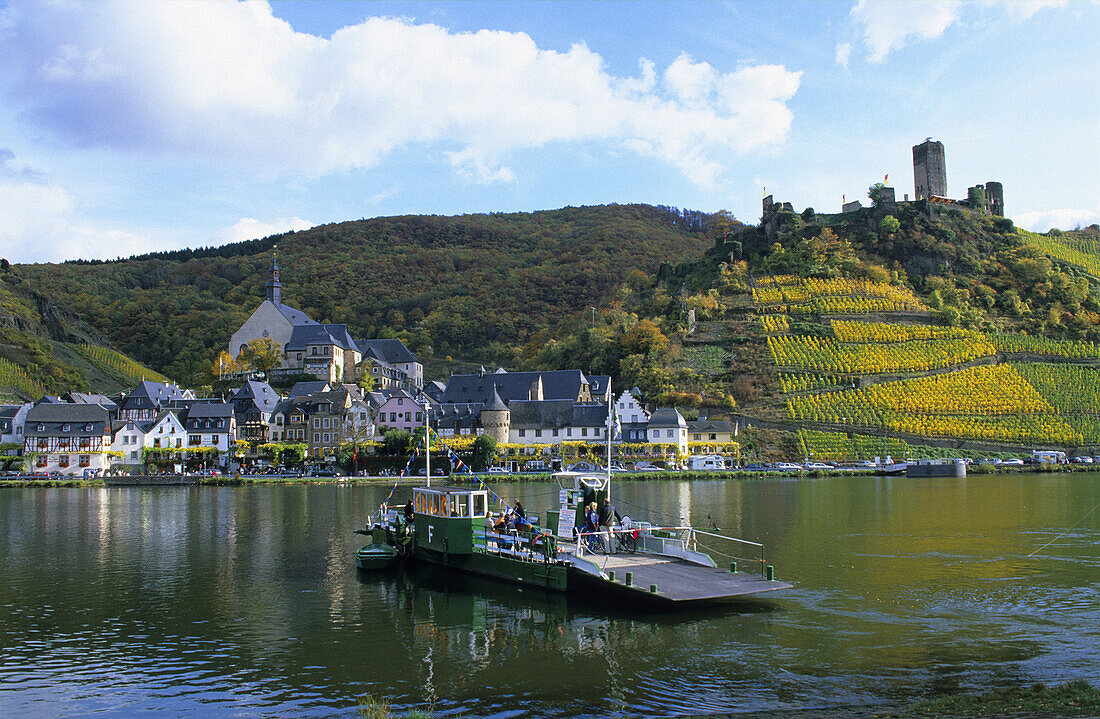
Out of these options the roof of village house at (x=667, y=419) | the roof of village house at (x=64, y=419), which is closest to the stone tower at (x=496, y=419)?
the roof of village house at (x=667, y=419)

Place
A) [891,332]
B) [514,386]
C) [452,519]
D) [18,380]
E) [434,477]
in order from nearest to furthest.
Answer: [452,519] < [434,477] < [514,386] < [891,332] < [18,380]

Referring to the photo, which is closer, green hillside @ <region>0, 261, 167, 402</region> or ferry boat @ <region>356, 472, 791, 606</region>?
ferry boat @ <region>356, 472, 791, 606</region>

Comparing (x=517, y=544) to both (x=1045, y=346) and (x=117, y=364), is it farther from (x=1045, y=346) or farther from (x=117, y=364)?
(x=117, y=364)

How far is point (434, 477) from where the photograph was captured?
75.3 meters

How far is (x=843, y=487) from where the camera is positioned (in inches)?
2464

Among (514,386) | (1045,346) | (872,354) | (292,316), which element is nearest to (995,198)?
(1045,346)

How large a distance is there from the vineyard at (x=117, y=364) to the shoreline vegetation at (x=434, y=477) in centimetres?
5839

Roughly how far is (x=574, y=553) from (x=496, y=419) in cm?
6499

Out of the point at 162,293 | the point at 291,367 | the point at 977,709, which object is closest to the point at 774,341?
the point at 291,367

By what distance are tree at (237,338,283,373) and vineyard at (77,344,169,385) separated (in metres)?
26.5

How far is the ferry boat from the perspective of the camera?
22234 mm

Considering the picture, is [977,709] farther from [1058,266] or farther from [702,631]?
[1058,266]

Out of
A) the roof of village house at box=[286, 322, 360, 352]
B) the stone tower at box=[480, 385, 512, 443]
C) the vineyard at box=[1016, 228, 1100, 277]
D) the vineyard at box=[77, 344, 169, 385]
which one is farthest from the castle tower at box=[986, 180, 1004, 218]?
the vineyard at box=[77, 344, 169, 385]

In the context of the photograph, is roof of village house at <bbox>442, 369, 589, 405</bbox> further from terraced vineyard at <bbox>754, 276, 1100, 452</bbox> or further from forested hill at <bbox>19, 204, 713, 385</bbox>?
forested hill at <bbox>19, 204, 713, 385</bbox>
